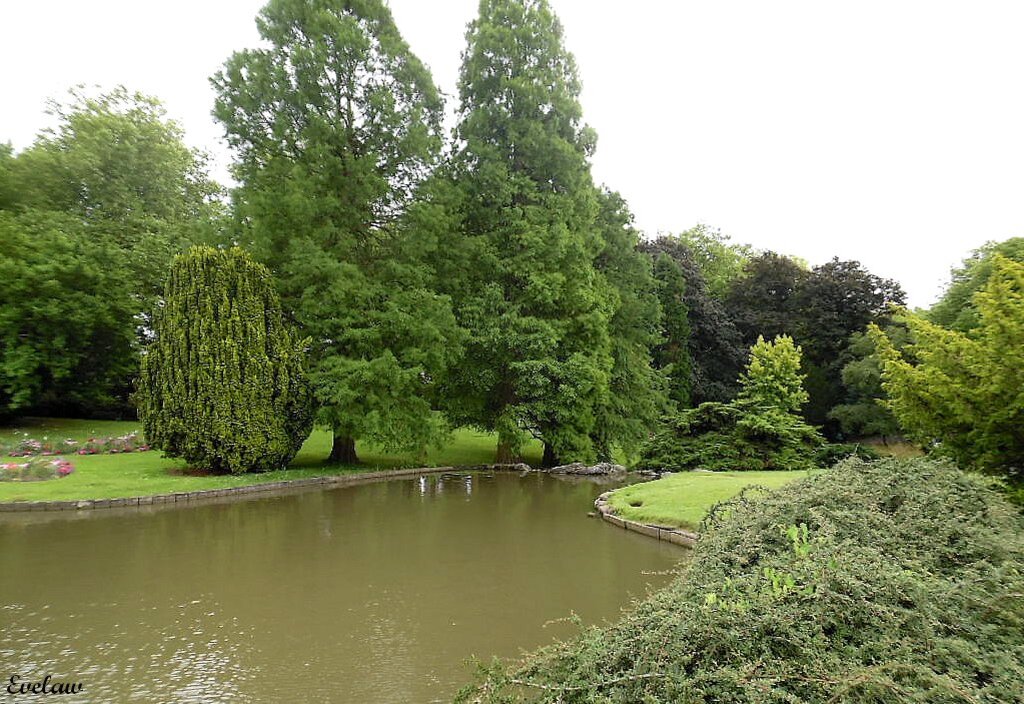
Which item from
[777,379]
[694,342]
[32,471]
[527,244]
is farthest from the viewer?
[694,342]

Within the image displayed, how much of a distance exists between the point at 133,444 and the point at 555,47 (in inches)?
713

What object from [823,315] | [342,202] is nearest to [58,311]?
[342,202]

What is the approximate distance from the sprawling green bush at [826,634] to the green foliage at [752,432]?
11026mm

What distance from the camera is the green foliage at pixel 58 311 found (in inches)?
704

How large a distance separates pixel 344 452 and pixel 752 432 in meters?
11.0

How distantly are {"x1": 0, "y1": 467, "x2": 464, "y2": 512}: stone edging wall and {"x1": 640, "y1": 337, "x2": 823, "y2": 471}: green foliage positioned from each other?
7.31m

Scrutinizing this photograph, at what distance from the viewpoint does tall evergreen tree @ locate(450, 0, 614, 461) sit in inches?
679

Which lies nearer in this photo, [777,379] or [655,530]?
[655,530]

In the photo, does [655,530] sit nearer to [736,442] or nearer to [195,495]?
[736,442]

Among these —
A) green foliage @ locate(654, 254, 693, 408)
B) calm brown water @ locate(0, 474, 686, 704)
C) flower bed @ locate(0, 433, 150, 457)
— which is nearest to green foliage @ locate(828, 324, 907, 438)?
green foliage @ locate(654, 254, 693, 408)

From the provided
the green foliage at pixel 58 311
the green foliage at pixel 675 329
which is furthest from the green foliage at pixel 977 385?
the green foliage at pixel 58 311

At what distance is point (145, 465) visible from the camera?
14.0 metres

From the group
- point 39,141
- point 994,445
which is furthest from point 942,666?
point 39,141

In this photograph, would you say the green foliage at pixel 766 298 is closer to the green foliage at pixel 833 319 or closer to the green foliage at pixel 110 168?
the green foliage at pixel 833 319
